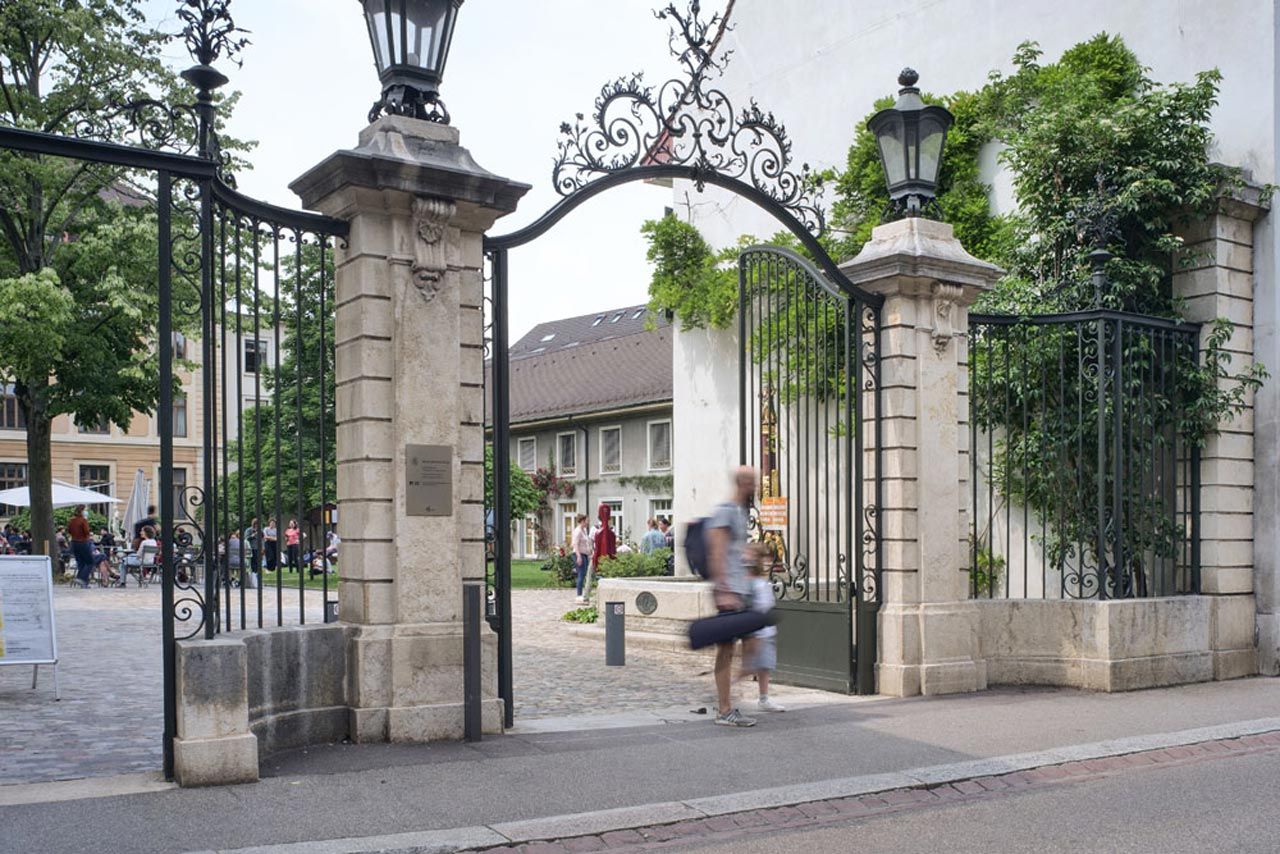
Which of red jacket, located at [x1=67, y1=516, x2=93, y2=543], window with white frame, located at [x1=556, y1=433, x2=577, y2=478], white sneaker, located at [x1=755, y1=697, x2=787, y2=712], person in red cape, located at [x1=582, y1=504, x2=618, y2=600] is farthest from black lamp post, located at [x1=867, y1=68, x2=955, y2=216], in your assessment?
window with white frame, located at [x1=556, y1=433, x2=577, y2=478]

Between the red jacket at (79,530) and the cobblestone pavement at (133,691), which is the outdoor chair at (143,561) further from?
the cobblestone pavement at (133,691)

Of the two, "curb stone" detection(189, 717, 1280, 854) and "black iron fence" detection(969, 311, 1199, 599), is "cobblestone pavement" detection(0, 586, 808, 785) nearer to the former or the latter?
"curb stone" detection(189, 717, 1280, 854)

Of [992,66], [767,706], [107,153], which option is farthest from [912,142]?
[107,153]

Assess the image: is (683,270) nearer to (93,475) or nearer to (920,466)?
(920,466)

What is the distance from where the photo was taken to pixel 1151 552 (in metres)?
13.1

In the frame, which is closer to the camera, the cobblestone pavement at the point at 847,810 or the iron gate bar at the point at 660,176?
the cobblestone pavement at the point at 847,810

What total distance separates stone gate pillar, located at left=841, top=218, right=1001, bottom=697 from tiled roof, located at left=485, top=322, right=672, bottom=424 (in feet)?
93.8

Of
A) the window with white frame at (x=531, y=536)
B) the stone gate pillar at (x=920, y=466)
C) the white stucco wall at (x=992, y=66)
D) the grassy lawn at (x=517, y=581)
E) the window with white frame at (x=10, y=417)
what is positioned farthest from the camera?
the window with white frame at (x=10, y=417)

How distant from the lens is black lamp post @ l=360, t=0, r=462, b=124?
8758mm

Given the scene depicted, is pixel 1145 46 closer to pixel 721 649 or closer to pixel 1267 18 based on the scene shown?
pixel 1267 18

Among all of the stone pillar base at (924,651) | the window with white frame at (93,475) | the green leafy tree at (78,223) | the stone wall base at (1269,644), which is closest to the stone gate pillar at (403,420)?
the stone pillar base at (924,651)

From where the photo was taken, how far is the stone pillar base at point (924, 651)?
36.2ft

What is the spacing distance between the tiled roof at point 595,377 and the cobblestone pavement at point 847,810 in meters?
31.8

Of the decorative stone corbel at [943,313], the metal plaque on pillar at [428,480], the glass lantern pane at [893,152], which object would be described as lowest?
the metal plaque on pillar at [428,480]
